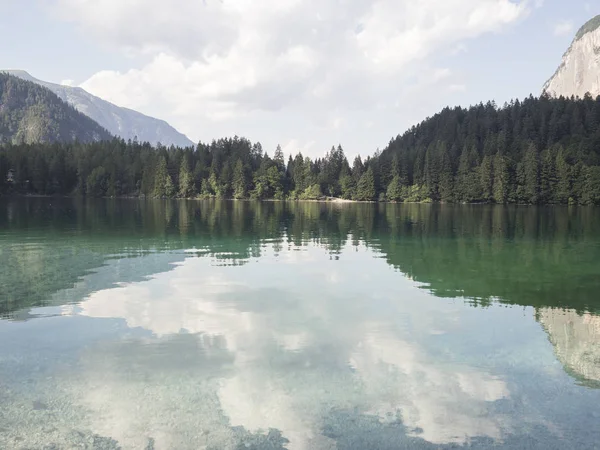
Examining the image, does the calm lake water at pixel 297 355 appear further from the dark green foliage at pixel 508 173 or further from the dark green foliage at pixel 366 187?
the dark green foliage at pixel 366 187

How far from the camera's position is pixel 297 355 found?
14.1 m

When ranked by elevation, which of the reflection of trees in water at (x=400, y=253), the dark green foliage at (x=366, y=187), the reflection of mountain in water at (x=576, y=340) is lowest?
the reflection of mountain in water at (x=576, y=340)

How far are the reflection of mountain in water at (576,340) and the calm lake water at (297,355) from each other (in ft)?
0.23

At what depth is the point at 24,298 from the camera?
810 inches

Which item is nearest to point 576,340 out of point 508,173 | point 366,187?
point 508,173

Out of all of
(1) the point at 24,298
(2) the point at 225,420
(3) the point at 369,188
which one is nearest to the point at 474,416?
(2) the point at 225,420

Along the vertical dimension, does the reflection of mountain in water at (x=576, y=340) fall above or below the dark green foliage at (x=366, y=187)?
below

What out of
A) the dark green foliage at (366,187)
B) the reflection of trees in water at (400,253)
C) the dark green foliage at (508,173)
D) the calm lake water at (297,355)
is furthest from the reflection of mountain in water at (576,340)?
the dark green foliage at (366,187)

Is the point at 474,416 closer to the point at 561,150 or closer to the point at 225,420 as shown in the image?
the point at 225,420

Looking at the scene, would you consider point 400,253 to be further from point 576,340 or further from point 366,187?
point 366,187

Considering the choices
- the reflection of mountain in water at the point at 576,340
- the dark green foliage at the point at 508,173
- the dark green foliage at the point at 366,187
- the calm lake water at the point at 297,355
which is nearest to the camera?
the calm lake water at the point at 297,355

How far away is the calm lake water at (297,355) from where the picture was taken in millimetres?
9898

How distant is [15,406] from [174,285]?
12938mm

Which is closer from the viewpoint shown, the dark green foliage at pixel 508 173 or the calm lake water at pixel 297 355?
the calm lake water at pixel 297 355
